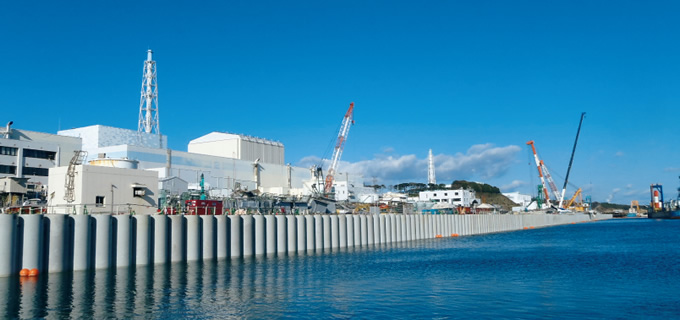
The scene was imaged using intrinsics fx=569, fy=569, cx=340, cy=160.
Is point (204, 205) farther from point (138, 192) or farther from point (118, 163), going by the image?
point (118, 163)

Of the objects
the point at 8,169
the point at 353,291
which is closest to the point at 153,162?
the point at 8,169

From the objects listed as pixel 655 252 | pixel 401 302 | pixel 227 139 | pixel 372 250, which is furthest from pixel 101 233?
pixel 227 139

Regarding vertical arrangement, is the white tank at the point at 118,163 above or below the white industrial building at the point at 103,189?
above

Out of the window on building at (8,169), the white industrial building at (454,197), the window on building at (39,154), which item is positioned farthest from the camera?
the white industrial building at (454,197)

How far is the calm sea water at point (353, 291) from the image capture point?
23.5 meters

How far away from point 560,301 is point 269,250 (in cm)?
2675

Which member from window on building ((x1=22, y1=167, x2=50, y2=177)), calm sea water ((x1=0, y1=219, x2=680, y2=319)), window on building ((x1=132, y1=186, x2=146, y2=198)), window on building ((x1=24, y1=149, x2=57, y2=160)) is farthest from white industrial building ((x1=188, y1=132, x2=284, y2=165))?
calm sea water ((x1=0, y1=219, x2=680, y2=319))

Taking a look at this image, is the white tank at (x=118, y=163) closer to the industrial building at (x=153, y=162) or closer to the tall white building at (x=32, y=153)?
the industrial building at (x=153, y=162)

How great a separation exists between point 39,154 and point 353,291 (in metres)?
75.7

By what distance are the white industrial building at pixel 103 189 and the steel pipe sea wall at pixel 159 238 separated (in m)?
5.80

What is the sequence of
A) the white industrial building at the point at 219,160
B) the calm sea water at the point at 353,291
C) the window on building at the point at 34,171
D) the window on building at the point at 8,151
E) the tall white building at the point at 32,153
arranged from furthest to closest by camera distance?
the white industrial building at the point at 219,160 → the window on building at the point at 34,171 → the tall white building at the point at 32,153 → the window on building at the point at 8,151 → the calm sea water at the point at 353,291

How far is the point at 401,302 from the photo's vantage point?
84.7ft

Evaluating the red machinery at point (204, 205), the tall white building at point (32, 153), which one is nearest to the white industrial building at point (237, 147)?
the tall white building at point (32, 153)

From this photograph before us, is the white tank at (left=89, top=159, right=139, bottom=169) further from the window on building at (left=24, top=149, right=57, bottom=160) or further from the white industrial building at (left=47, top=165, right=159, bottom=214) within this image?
the window on building at (left=24, top=149, right=57, bottom=160)
